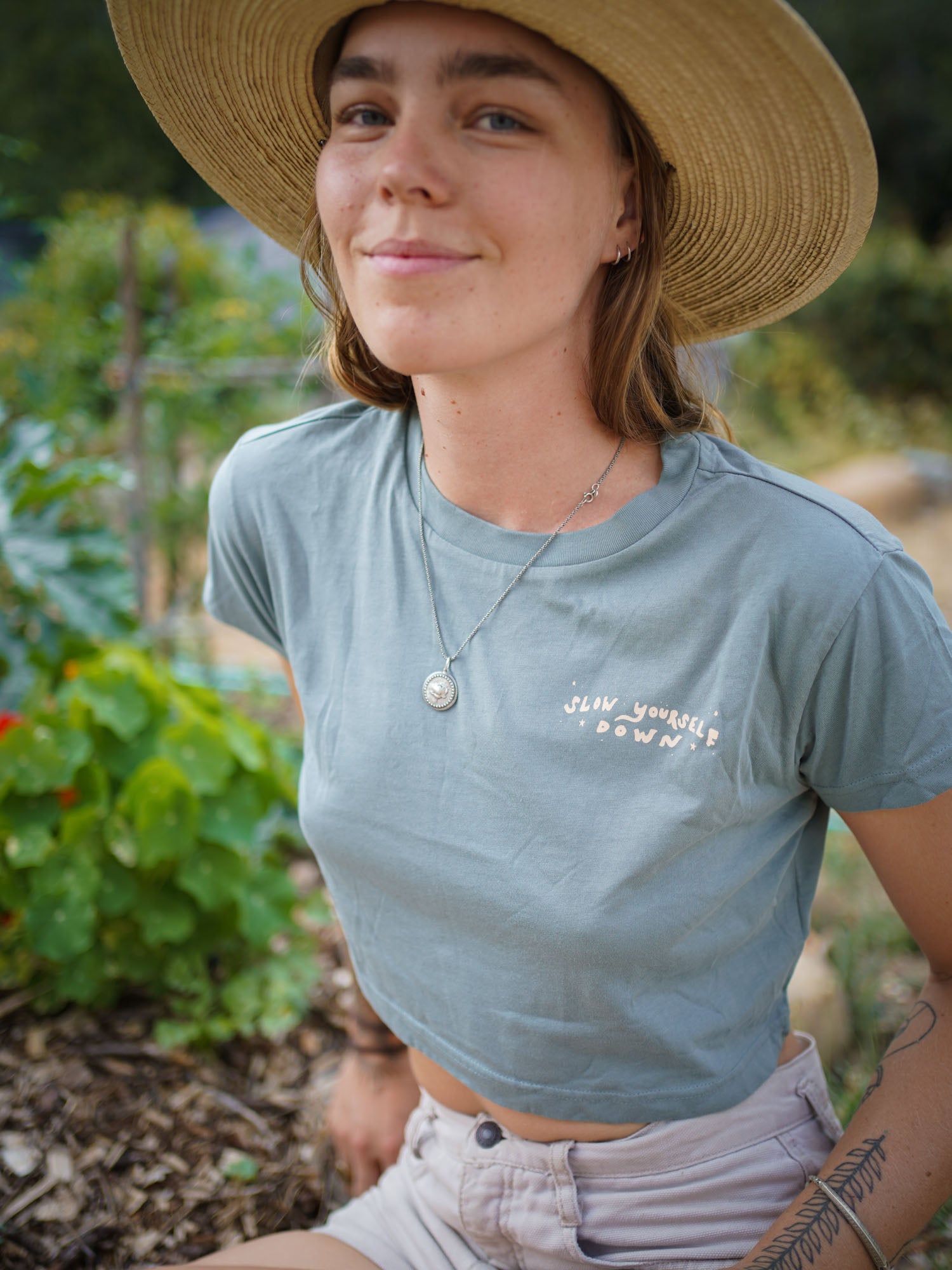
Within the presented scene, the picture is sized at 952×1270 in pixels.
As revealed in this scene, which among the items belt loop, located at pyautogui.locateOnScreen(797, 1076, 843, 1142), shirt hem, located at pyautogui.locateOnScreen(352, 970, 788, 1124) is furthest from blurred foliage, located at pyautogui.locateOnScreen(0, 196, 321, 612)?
belt loop, located at pyautogui.locateOnScreen(797, 1076, 843, 1142)

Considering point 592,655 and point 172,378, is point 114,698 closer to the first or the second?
point 592,655

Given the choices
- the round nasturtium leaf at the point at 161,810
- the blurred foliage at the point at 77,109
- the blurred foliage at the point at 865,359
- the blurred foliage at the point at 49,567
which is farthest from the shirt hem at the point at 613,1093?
the blurred foliage at the point at 77,109

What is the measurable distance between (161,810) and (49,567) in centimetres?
67

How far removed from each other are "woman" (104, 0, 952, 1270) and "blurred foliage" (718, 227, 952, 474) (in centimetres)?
862

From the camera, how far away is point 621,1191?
3.99 ft

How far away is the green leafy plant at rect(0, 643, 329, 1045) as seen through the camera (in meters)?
1.91

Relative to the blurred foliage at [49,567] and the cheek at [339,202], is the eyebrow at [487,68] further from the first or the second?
the blurred foliage at [49,567]

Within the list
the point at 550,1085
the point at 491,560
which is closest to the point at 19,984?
the point at 550,1085

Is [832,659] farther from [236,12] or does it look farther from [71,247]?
[71,247]

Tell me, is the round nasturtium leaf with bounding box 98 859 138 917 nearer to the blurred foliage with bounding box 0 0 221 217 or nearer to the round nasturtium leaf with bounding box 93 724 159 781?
the round nasturtium leaf with bounding box 93 724 159 781

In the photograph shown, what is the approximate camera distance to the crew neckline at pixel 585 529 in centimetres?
118

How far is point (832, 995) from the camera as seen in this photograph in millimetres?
2061

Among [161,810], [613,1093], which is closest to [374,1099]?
[613,1093]

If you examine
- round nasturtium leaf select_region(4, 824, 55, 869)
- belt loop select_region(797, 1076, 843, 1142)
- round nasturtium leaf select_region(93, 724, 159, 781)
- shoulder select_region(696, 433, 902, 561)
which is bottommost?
round nasturtium leaf select_region(4, 824, 55, 869)
